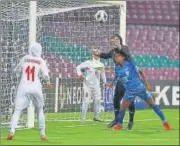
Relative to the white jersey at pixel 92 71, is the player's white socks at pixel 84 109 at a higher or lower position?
Result: lower

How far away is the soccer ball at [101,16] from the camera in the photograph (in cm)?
1861

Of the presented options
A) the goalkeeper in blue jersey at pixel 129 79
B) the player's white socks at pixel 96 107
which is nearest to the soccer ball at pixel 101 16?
the player's white socks at pixel 96 107

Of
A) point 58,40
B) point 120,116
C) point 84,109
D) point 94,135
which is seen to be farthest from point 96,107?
point 94,135

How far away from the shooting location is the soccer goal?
16656 millimetres

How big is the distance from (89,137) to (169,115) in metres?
8.79

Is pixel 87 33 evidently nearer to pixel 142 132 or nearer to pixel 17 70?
pixel 142 132

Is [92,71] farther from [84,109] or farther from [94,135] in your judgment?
[94,135]

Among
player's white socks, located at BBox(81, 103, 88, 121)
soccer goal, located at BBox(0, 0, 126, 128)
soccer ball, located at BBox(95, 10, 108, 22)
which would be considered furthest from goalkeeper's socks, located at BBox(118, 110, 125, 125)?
soccer ball, located at BBox(95, 10, 108, 22)

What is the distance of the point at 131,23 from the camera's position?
27984 millimetres

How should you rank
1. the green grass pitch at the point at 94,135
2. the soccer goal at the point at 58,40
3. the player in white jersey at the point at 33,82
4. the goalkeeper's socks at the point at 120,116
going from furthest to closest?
1. the soccer goal at the point at 58,40
2. the goalkeeper's socks at the point at 120,116
3. the player in white jersey at the point at 33,82
4. the green grass pitch at the point at 94,135

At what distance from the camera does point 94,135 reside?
14.2 meters

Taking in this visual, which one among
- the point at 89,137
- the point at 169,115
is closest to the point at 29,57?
the point at 89,137

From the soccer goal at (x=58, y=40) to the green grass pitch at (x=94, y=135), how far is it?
1051 mm

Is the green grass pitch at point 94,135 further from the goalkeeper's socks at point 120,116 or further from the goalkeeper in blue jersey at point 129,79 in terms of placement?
the goalkeeper in blue jersey at point 129,79
